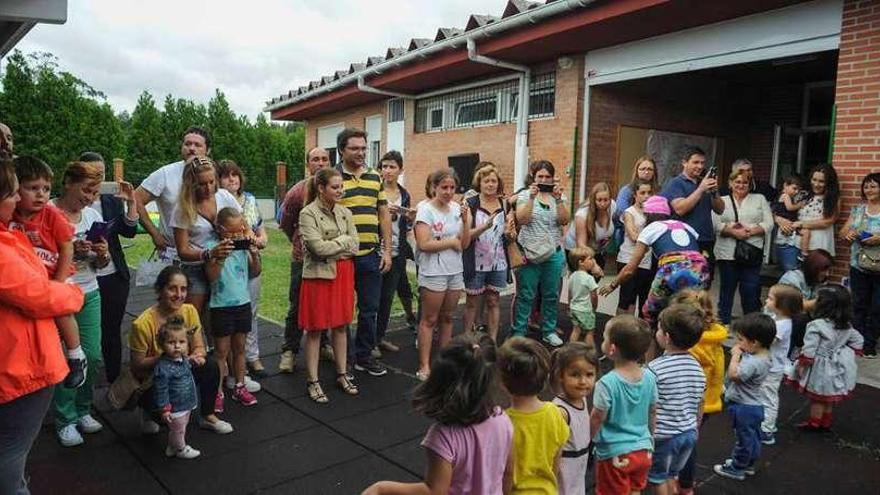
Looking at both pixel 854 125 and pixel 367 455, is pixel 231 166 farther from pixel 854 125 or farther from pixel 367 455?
pixel 854 125

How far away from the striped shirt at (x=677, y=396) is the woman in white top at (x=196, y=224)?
254 cm

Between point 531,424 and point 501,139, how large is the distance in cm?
846

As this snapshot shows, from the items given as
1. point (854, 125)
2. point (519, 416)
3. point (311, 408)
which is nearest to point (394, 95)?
point (854, 125)

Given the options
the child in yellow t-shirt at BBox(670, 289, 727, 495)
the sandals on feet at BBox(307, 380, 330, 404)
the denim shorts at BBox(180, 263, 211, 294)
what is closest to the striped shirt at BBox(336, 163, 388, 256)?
the sandals on feet at BBox(307, 380, 330, 404)

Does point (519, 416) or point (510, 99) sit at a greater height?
point (510, 99)

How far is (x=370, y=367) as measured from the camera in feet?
15.3

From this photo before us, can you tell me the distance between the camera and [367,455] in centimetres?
327

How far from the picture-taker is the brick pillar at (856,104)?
5.31 m

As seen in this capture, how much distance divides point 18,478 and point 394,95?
1092cm

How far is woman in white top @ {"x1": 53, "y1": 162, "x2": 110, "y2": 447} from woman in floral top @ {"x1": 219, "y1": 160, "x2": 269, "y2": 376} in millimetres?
1039

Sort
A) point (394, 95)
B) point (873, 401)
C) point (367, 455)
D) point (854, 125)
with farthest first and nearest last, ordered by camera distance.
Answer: point (394, 95) < point (854, 125) < point (873, 401) < point (367, 455)

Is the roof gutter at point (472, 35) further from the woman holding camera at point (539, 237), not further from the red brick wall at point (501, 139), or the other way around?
the woman holding camera at point (539, 237)

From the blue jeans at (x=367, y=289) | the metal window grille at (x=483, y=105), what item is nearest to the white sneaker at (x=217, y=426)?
the blue jeans at (x=367, y=289)

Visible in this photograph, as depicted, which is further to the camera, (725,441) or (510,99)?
(510,99)
